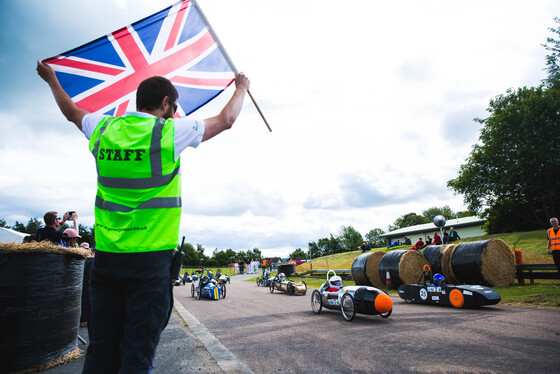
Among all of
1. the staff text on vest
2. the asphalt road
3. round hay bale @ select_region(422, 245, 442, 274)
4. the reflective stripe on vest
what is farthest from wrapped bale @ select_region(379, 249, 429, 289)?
the staff text on vest

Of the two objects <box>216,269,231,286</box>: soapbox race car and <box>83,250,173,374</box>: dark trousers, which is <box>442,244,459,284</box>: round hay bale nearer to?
<box>216,269,231,286</box>: soapbox race car

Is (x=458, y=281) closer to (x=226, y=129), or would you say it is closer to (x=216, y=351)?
(x=216, y=351)

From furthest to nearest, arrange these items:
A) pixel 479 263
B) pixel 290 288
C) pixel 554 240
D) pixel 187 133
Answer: pixel 290 288
pixel 479 263
pixel 554 240
pixel 187 133

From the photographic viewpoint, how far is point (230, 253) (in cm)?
10625

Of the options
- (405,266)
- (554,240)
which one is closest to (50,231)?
(405,266)

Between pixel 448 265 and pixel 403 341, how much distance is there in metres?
8.62

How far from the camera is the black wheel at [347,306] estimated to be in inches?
292

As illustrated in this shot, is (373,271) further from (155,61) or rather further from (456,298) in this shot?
(155,61)

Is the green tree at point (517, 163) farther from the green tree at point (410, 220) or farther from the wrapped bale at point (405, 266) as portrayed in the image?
the green tree at point (410, 220)

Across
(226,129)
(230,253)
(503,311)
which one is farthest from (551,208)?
(230,253)

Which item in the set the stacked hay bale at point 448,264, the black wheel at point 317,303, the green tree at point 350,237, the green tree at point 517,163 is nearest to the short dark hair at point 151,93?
the black wheel at point 317,303

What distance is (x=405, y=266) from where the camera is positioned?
12961 mm

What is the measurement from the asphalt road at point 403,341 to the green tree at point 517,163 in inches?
1249

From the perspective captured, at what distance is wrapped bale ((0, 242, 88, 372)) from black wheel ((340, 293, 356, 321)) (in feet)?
17.1
